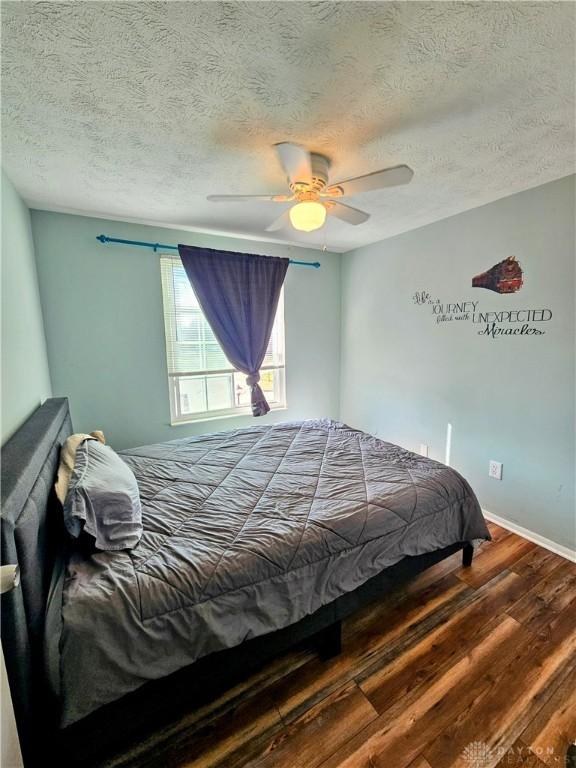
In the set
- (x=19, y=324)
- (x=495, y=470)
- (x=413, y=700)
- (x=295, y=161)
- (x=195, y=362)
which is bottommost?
(x=413, y=700)

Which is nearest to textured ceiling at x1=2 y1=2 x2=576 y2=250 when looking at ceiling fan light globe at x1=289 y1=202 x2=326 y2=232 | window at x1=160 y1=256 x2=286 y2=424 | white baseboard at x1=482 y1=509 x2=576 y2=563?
ceiling fan light globe at x1=289 y1=202 x2=326 y2=232

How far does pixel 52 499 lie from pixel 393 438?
2941 mm

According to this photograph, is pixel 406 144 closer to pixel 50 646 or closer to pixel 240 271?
pixel 240 271

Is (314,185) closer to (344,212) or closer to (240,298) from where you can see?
(344,212)

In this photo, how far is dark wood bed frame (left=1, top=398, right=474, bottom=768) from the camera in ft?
2.76

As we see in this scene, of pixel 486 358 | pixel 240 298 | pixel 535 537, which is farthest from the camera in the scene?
pixel 240 298

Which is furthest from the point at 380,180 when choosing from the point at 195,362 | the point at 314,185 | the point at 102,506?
the point at 195,362

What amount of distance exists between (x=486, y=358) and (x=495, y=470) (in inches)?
34.3

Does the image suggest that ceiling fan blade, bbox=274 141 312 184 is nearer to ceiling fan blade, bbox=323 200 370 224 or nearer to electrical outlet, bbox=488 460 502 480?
ceiling fan blade, bbox=323 200 370 224

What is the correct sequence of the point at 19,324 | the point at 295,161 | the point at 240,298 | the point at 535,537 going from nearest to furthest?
the point at 295,161 → the point at 19,324 → the point at 535,537 → the point at 240,298

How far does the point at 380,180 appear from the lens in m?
1.52

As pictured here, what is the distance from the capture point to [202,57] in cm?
112

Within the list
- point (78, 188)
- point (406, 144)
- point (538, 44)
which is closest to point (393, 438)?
point (406, 144)

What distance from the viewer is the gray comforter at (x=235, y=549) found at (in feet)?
3.38
